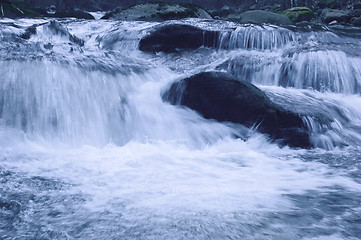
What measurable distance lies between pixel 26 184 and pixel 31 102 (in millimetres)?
2101

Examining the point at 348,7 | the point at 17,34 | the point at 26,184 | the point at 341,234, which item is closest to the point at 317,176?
the point at 341,234

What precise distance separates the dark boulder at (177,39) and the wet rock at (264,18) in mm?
5926

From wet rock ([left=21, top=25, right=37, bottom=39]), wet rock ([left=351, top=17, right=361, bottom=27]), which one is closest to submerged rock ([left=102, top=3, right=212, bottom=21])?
wet rock ([left=21, top=25, right=37, bottom=39])

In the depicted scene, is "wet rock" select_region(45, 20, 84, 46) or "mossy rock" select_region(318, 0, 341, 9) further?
"mossy rock" select_region(318, 0, 341, 9)

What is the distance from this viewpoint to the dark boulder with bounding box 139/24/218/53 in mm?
9914

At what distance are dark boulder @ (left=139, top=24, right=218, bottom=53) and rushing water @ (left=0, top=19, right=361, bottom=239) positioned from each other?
30.9 inches

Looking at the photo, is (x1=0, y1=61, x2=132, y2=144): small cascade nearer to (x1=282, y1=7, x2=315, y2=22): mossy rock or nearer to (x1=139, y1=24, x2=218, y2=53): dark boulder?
(x1=139, y1=24, x2=218, y2=53): dark boulder

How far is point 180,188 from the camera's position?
3.49m

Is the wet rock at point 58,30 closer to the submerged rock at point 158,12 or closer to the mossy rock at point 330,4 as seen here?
the submerged rock at point 158,12

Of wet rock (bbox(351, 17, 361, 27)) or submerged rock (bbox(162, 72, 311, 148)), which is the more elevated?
wet rock (bbox(351, 17, 361, 27))

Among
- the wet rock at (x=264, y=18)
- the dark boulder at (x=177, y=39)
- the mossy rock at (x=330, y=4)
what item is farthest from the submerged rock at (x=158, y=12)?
the mossy rock at (x=330, y=4)

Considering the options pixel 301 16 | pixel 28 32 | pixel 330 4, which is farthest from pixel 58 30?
pixel 330 4

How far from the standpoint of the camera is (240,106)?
5.52m

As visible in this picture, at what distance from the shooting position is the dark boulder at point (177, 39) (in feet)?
32.5
